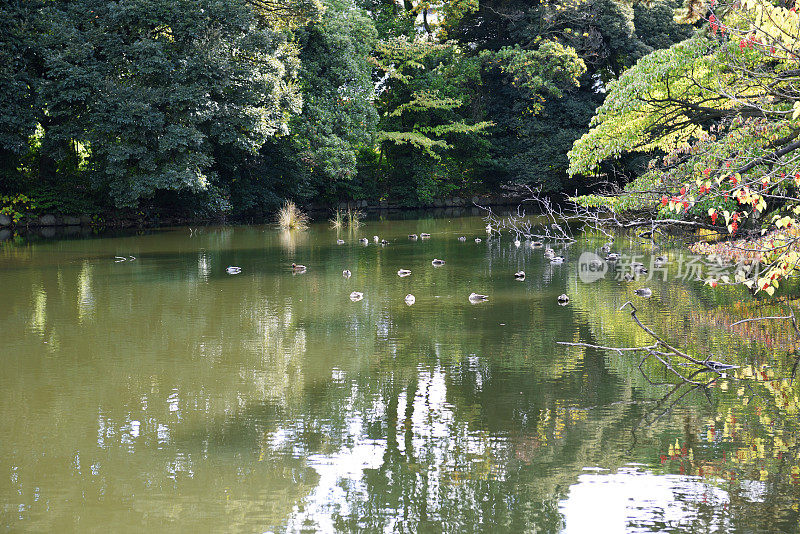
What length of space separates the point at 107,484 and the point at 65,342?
377 centimetres

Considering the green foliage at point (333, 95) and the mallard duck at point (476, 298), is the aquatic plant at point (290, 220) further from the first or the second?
the mallard duck at point (476, 298)

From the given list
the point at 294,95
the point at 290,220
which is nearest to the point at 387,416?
the point at 290,220

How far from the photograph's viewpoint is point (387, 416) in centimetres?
513

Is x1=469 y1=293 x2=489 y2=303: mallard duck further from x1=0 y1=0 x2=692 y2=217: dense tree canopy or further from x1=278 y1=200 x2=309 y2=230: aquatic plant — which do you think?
x1=278 y1=200 x2=309 y2=230: aquatic plant

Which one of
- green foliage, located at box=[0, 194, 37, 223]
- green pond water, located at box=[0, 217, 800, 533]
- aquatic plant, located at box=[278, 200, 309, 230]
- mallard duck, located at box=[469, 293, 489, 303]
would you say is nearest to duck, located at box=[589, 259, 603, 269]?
green pond water, located at box=[0, 217, 800, 533]

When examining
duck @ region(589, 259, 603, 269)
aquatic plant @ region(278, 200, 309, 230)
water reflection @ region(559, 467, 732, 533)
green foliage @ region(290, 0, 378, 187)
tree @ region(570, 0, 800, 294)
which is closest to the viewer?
water reflection @ region(559, 467, 732, 533)

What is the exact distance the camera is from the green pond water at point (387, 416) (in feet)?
12.3

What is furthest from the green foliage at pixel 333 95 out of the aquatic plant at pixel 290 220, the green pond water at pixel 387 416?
the green pond water at pixel 387 416

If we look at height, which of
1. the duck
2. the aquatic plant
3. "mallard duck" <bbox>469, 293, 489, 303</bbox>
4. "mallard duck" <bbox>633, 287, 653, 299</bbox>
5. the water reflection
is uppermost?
the aquatic plant

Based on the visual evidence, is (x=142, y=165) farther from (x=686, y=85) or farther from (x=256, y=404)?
(x=256, y=404)

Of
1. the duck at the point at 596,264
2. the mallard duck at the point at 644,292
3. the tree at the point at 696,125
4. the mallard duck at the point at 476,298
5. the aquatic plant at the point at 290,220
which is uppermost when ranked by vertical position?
the tree at the point at 696,125

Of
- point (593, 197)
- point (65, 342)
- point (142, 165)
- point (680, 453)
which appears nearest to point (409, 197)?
point (142, 165)

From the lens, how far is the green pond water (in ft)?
12.3

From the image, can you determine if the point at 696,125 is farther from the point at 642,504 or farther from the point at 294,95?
the point at 294,95
